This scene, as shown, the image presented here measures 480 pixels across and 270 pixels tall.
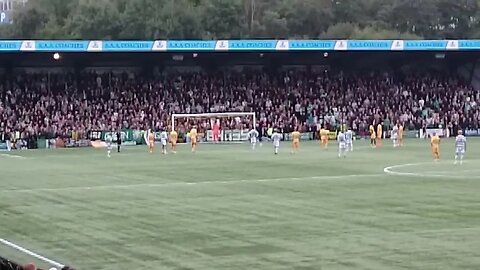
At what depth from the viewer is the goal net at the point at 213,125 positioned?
66.2 meters

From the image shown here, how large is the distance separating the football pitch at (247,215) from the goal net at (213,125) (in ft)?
80.3

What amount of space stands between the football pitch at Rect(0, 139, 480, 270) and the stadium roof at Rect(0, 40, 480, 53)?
2359cm

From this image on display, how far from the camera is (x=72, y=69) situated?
71938 millimetres

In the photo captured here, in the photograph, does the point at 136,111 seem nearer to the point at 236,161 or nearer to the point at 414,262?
the point at 236,161

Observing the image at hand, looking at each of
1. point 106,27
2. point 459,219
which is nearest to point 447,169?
point 459,219

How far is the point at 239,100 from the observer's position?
2822 inches

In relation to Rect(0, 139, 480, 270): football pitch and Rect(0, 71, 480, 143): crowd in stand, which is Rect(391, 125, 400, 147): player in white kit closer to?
Rect(0, 71, 480, 143): crowd in stand

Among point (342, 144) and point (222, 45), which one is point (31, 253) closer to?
point (342, 144)

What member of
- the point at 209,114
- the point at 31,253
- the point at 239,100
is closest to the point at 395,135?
the point at 209,114

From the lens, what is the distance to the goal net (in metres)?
66.2

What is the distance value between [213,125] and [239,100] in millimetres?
5946

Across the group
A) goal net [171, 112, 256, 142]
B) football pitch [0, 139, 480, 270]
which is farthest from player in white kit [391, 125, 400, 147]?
football pitch [0, 139, 480, 270]

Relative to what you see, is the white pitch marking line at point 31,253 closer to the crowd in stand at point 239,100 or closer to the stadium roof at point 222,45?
the crowd in stand at point 239,100

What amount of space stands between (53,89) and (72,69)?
3.04 meters
